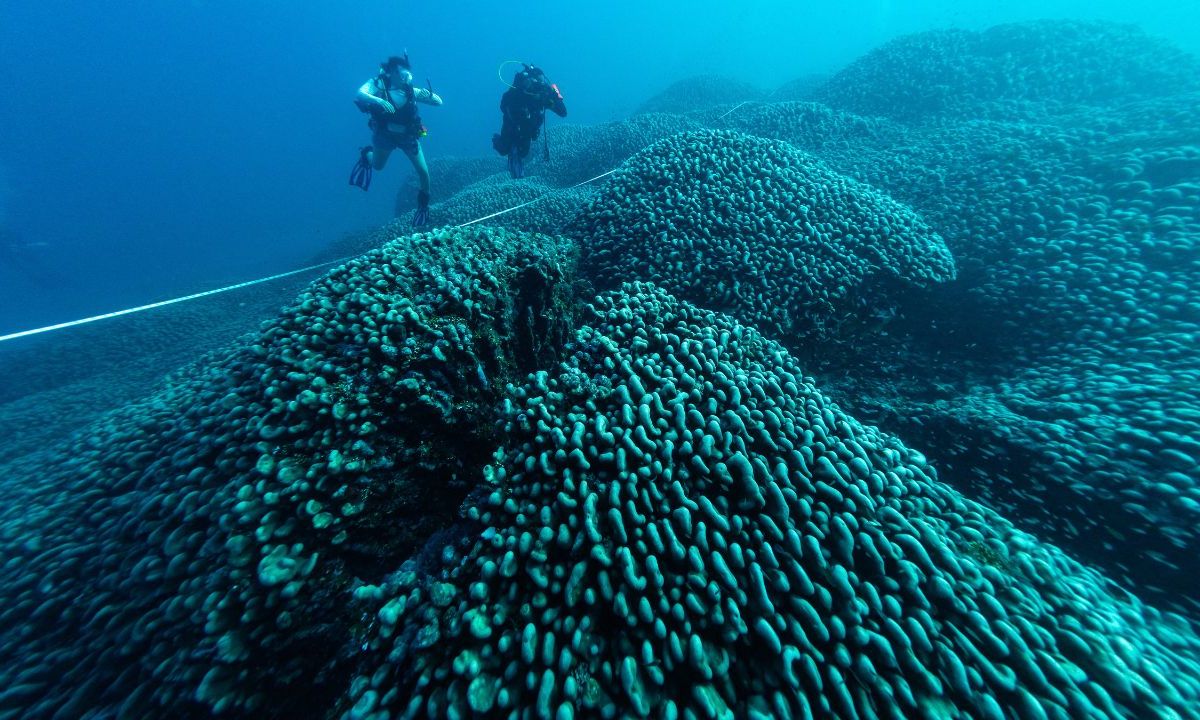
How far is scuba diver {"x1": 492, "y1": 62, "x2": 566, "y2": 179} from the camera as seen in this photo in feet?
34.0

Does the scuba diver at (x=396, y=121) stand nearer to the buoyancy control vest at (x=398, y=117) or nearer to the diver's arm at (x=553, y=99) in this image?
the buoyancy control vest at (x=398, y=117)

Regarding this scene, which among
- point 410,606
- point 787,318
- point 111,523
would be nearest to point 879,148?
point 787,318

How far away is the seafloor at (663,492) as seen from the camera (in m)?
2.03

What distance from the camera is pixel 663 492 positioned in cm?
247

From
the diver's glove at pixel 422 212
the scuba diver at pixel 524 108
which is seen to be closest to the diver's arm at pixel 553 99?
the scuba diver at pixel 524 108

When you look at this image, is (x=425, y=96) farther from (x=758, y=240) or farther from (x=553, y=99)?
(x=758, y=240)

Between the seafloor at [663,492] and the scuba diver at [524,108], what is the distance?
676 centimetres

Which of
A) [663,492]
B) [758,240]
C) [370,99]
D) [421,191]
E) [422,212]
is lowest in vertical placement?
[663,492]

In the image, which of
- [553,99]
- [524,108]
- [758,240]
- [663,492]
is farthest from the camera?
[524,108]

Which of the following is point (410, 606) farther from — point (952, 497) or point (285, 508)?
point (952, 497)

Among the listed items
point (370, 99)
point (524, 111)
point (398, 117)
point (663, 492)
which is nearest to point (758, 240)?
point (663, 492)

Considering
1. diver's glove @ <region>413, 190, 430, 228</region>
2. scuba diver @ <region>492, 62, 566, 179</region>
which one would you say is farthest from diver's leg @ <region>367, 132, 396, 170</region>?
scuba diver @ <region>492, 62, 566, 179</region>

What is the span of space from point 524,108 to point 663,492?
36.6ft

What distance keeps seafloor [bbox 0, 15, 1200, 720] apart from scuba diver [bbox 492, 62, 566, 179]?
6763 millimetres
